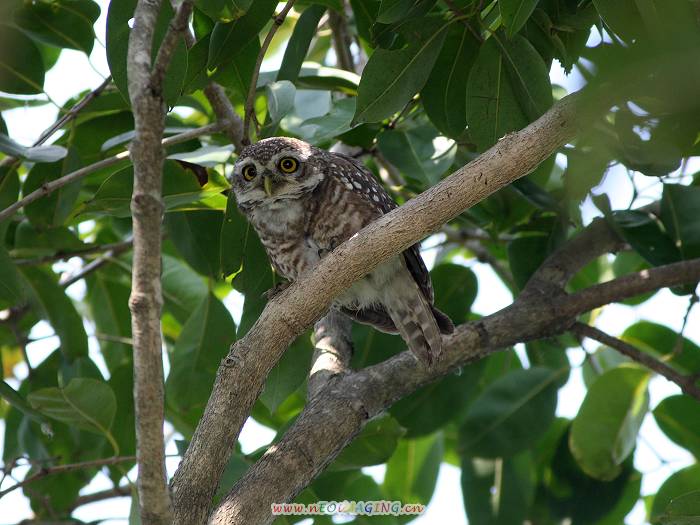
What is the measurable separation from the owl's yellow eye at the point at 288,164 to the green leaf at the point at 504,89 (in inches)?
33.6

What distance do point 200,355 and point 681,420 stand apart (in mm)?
2218

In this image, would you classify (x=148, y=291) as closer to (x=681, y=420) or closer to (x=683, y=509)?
(x=683, y=509)

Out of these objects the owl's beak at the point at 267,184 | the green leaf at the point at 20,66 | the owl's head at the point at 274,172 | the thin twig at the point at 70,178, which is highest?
the green leaf at the point at 20,66

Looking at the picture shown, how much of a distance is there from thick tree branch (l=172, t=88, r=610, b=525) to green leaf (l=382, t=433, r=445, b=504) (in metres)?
2.37

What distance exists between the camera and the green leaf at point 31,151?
3066mm

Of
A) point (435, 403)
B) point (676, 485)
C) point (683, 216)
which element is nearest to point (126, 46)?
point (435, 403)

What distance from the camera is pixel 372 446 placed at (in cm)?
328

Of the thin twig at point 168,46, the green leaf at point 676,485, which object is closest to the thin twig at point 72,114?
the thin twig at point 168,46

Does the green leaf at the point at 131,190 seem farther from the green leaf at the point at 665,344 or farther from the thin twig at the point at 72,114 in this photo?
the green leaf at the point at 665,344

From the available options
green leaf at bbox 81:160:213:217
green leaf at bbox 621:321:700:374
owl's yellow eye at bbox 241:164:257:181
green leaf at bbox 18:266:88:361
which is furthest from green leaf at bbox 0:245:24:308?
green leaf at bbox 621:321:700:374

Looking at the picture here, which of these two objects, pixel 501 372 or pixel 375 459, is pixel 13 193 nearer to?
pixel 375 459

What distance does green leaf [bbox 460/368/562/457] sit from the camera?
4.06 metres

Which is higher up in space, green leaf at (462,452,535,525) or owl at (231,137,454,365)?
A: owl at (231,137,454,365)

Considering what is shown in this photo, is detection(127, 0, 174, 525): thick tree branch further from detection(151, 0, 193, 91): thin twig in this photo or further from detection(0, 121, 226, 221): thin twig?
detection(0, 121, 226, 221): thin twig
